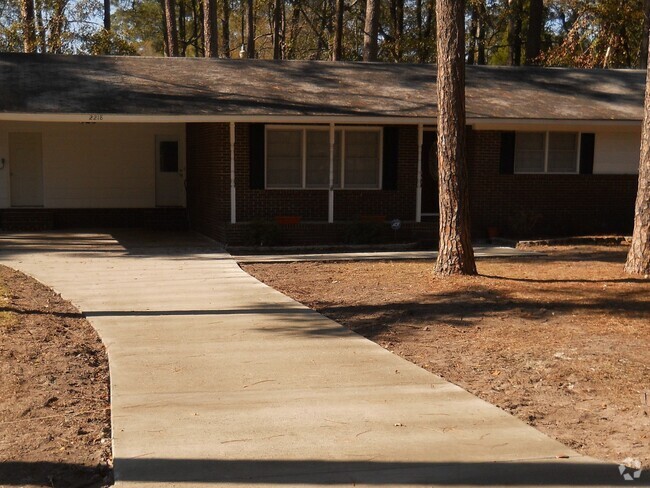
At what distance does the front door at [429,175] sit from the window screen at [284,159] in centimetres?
297

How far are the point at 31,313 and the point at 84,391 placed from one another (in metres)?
3.21

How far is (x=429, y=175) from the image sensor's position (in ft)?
63.5

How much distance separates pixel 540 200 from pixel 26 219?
38.0 ft

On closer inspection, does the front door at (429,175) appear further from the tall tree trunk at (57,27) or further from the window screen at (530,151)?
the tall tree trunk at (57,27)

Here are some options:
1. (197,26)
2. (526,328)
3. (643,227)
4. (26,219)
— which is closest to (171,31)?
(197,26)

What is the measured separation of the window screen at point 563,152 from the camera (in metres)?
19.1

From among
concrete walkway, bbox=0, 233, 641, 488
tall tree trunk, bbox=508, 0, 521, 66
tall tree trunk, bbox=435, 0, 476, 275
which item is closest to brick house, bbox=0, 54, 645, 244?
tall tree trunk, bbox=435, 0, 476, 275

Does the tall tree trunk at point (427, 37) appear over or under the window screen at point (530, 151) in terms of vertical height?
over

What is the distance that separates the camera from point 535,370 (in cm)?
765

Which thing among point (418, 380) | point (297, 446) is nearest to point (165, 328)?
point (418, 380)

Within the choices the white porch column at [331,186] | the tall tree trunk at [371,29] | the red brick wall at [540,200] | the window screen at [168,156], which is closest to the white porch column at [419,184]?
the red brick wall at [540,200]

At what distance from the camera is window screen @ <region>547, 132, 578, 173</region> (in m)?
19.1

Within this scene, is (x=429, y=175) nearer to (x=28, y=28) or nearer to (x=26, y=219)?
(x=26, y=219)

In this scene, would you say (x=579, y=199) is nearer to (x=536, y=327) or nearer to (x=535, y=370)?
(x=536, y=327)
